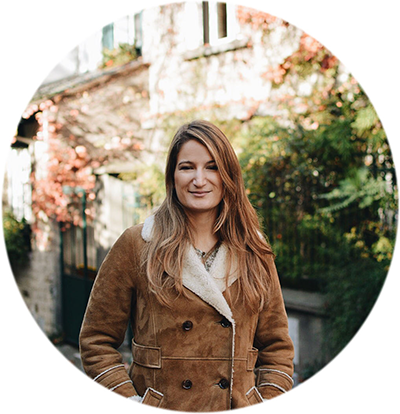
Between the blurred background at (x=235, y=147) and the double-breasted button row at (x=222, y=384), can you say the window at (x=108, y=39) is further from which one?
the double-breasted button row at (x=222, y=384)

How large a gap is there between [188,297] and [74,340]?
3.87 metres

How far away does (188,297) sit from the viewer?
124cm

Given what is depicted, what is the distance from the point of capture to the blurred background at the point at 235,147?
3066mm

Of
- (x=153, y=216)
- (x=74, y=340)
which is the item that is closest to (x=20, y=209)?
(x=74, y=340)

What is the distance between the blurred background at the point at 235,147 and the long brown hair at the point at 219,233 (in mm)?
1881

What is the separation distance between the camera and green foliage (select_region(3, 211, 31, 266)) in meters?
4.40

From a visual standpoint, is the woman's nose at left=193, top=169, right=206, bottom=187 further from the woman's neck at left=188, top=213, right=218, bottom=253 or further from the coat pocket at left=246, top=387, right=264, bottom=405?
the coat pocket at left=246, top=387, right=264, bottom=405

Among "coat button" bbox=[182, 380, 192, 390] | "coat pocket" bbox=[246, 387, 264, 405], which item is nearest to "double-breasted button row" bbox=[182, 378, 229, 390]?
"coat button" bbox=[182, 380, 192, 390]

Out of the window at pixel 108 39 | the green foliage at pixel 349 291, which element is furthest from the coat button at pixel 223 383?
the window at pixel 108 39

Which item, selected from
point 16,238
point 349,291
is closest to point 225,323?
point 349,291

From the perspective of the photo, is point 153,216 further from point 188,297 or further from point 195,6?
point 195,6

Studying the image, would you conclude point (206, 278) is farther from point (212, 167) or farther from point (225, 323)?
point (212, 167)

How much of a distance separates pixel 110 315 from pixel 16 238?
3836 millimetres

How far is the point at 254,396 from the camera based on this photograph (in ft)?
4.40
